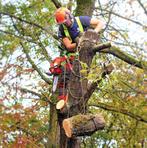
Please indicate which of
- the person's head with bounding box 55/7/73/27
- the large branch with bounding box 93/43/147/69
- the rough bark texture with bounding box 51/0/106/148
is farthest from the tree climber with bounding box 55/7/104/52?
the large branch with bounding box 93/43/147/69

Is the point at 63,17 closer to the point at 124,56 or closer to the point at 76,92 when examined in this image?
the point at 76,92

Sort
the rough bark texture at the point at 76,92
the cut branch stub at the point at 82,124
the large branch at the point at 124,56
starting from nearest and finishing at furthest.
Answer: the cut branch stub at the point at 82,124, the rough bark texture at the point at 76,92, the large branch at the point at 124,56

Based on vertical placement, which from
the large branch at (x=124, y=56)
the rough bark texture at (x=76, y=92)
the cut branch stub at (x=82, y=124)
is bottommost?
the cut branch stub at (x=82, y=124)

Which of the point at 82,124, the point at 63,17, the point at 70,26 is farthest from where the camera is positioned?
the point at 70,26

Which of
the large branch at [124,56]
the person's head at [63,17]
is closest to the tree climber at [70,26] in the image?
the person's head at [63,17]

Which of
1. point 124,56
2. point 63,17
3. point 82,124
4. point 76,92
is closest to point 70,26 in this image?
point 63,17

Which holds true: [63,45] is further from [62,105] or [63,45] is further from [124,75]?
[124,75]

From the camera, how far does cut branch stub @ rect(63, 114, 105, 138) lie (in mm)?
4875

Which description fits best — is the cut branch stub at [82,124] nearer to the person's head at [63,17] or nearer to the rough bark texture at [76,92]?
the rough bark texture at [76,92]

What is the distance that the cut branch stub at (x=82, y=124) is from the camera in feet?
16.0

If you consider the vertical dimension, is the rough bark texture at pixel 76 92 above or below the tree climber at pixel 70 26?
below

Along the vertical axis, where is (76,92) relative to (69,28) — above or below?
below

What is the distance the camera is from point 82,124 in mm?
4867

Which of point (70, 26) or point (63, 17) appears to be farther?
point (70, 26)
